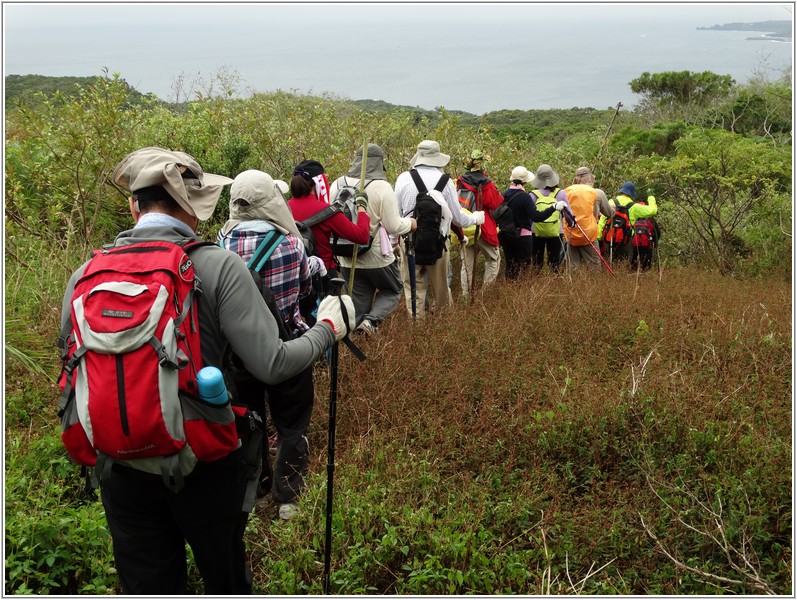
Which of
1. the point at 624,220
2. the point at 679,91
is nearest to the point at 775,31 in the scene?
the point at 624,220

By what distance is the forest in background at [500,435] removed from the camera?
363 centimetres

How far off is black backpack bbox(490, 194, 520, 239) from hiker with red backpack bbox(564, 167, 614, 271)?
96 centimetres

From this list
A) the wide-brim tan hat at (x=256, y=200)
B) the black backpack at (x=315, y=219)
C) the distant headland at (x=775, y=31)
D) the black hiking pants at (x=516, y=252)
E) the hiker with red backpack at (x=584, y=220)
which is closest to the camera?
the wide-brim tan hat at (x=256, y=200)

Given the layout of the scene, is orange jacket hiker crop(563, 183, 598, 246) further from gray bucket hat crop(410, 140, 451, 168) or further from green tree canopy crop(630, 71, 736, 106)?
green tree canopy crop(630, 71, 736, 106)

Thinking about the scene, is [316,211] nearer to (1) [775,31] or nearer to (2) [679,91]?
(1) [775,31]

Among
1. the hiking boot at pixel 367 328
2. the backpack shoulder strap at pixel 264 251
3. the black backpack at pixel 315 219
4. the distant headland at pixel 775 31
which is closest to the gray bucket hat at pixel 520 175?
the distant headland at pixel 775 31

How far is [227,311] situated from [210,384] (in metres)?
0.29

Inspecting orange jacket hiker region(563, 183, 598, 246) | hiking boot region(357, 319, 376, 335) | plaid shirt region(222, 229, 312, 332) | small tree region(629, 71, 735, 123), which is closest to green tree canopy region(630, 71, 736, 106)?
small tree region(629, 71, 735, 123)

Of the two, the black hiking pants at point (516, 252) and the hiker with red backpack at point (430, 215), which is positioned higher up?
the hiker with red backpack at point (430, 215)

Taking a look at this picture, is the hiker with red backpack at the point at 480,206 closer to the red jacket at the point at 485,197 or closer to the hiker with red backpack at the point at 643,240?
the red jacket at the point at 485,197

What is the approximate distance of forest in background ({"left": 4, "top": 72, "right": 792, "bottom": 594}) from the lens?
11.9ft

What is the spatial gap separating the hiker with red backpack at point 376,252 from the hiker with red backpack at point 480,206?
1.42 m

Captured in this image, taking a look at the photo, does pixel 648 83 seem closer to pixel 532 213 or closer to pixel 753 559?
pixel 532 213

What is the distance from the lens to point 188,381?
2445 mm
